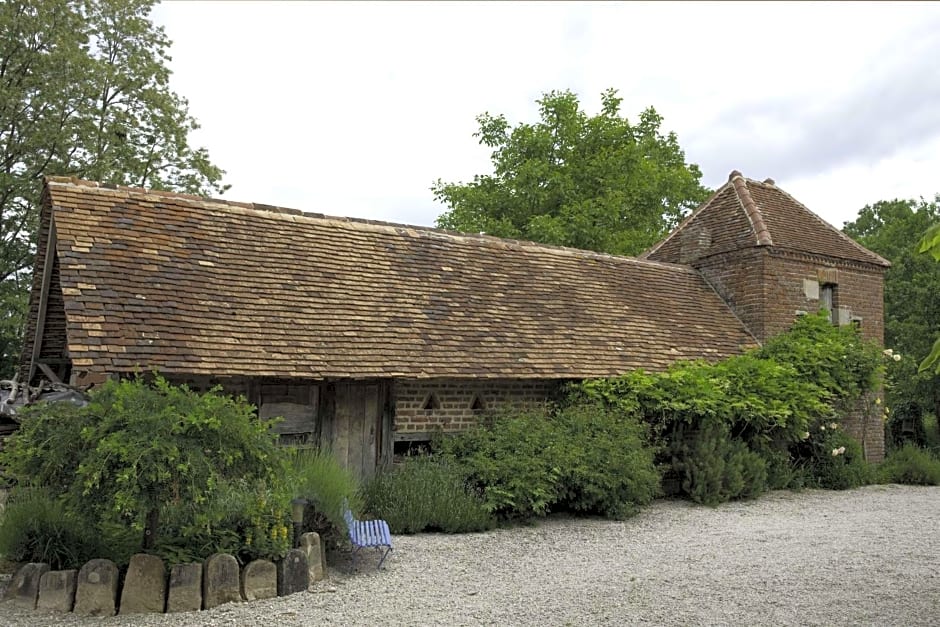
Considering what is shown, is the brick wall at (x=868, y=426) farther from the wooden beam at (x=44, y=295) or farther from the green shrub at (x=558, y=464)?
the wooden beam at (x=44, y=295)

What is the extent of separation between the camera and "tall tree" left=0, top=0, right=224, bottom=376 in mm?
18828

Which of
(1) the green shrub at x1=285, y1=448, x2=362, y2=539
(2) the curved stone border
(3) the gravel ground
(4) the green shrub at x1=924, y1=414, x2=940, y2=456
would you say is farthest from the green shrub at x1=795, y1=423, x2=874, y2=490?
(2) the curved stone border

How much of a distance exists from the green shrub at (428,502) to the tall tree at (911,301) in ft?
52.8

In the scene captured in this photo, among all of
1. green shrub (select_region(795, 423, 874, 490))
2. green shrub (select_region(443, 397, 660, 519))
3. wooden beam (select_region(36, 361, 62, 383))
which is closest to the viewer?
green shrub (select_region(443, 397, 660, 519))

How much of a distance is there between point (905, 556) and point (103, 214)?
1098cm

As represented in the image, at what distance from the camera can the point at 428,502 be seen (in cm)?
973

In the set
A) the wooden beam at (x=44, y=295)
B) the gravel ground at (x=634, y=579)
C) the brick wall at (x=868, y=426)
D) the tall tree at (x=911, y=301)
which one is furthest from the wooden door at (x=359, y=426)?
the tall tree at (x=911, y=301)

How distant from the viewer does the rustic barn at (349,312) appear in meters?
9.88

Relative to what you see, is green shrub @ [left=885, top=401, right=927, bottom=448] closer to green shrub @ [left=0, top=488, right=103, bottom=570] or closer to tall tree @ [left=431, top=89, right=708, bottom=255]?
tall tree @ [left=431, top=89, right=708, bottom=255]

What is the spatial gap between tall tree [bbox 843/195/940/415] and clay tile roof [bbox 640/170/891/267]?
4369 millimetres

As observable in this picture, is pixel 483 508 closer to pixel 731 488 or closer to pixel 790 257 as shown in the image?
pixel 731 488

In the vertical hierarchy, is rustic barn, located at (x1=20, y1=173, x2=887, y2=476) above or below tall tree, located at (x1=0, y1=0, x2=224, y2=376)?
below

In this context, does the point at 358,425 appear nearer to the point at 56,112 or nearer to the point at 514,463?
the point at 514,463

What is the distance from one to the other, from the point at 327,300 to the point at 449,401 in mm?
2393
